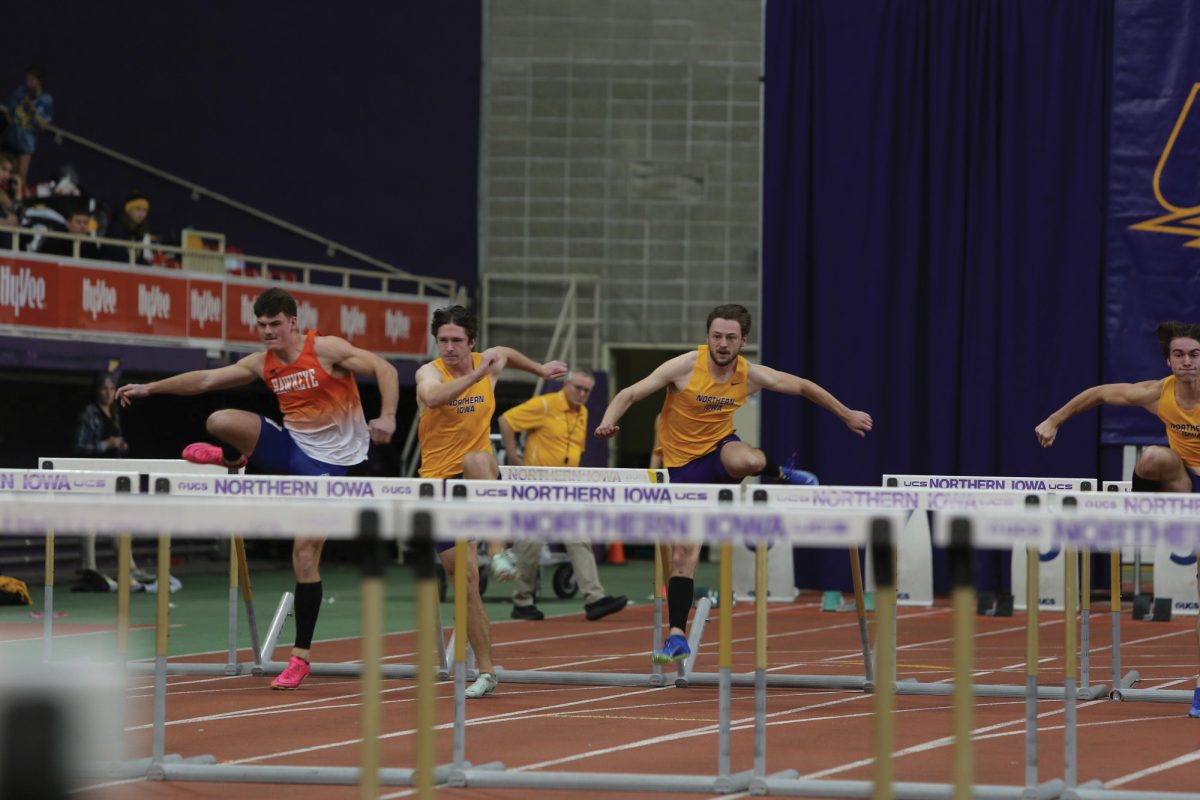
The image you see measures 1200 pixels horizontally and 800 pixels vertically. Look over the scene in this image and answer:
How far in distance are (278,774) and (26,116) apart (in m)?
13.6

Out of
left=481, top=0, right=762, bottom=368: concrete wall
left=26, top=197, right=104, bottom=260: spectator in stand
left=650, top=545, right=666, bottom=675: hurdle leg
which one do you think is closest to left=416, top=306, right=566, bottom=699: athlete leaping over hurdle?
left=650, top=545, right=666, bottom=675: hurdle leg

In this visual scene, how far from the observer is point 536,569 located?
1363cm

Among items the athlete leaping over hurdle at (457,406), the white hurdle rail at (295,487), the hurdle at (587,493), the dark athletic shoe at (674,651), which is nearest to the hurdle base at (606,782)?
the hurdle at (587,493)

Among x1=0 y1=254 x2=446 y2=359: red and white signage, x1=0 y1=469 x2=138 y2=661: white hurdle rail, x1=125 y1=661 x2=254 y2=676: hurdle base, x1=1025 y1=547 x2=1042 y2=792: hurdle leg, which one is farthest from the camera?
x1=0 y1=254 x2=446 y2=359: red and white signage

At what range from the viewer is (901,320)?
15.1m

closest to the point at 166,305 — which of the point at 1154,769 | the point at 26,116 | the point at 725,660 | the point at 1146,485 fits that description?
the point at 26,116

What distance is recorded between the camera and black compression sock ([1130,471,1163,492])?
798 centimetres

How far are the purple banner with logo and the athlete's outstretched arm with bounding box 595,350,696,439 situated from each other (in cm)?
658

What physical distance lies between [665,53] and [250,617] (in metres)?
14.4

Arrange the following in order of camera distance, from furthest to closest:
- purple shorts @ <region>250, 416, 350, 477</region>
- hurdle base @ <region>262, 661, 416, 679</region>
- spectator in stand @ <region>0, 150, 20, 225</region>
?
spectator in stand @ <region>0, 150, 20, 225</region>, hurdle base @ <region>262, 661, 416, 679</region>, purple shorts @ <region>250, 416, 350, 477</region>

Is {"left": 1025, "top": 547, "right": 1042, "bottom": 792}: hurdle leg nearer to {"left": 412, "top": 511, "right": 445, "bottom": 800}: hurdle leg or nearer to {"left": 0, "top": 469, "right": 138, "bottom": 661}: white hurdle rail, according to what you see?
{"left": 412, "top": 511, "right": 445, "bottom": 800}: hurdle leg

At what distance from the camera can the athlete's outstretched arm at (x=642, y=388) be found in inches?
332

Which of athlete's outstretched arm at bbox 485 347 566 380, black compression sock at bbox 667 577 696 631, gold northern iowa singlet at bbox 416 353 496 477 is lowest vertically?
black compression sock at bbox 667 577 696 631

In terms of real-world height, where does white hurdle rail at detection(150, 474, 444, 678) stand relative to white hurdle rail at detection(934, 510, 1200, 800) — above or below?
below
